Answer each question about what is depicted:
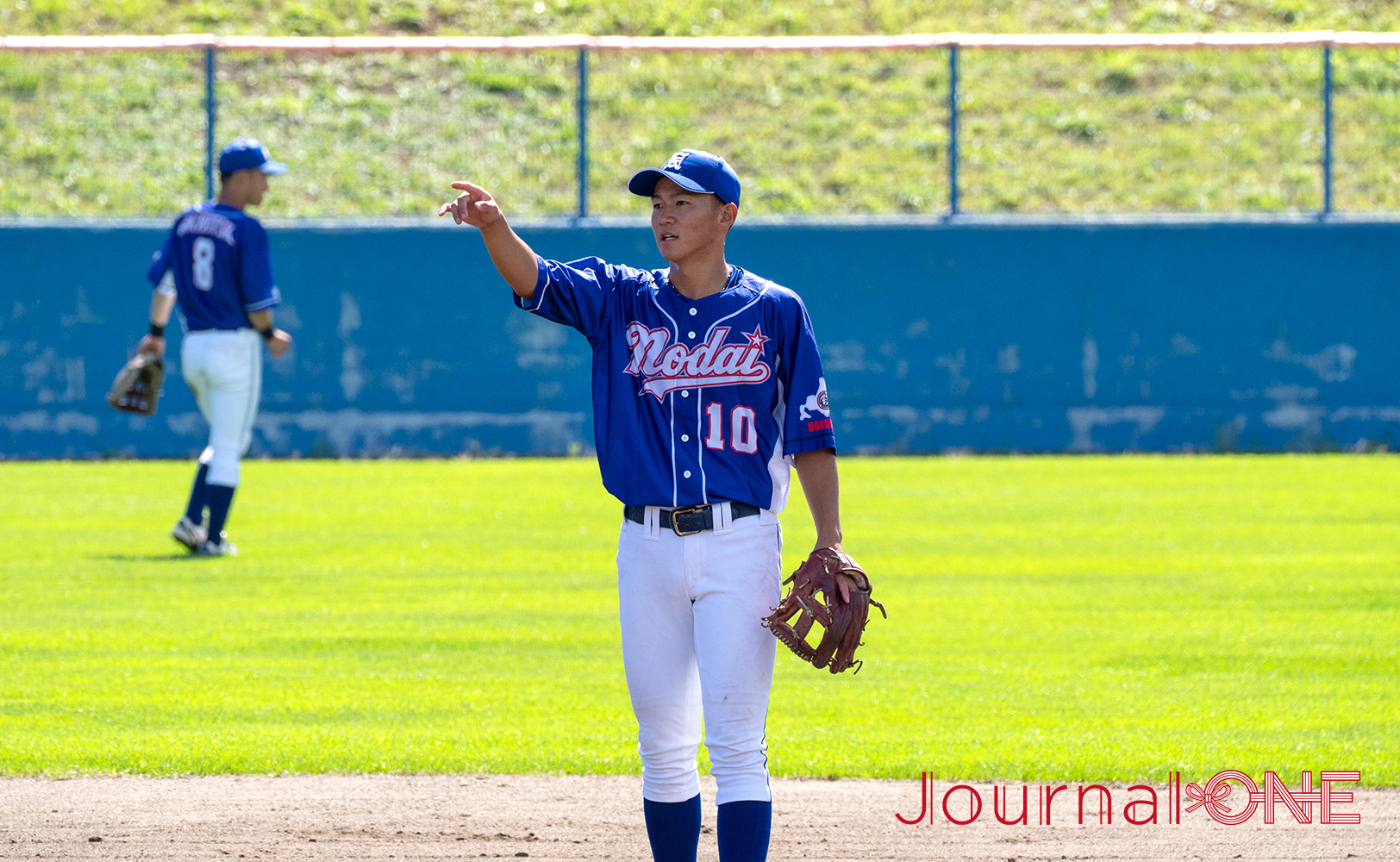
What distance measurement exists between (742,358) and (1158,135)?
16314mm

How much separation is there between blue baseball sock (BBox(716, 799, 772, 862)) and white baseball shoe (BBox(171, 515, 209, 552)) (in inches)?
252

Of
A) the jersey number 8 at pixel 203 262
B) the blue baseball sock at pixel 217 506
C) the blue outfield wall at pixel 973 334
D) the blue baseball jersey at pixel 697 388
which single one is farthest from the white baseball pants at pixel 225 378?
the blue baseball jersey at pixel 697 388

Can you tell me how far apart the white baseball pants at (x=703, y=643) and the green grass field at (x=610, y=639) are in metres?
1.61

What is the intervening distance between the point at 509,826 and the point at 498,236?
185cm

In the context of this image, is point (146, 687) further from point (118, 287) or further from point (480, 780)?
point (118, 287)

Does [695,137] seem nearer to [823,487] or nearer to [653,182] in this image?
[653,182]

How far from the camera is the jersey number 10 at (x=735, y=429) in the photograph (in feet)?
13.1

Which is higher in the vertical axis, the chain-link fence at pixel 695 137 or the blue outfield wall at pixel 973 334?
the chain-link fence at pixel 695 137

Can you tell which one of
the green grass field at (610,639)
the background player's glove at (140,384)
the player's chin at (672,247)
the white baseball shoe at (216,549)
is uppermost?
the player's chin at (672,247)

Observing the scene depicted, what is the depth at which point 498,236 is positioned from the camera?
3.96 m

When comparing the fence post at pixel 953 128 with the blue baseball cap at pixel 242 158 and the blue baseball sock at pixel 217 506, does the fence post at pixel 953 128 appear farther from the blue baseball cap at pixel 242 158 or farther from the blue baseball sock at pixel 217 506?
the blue baseball sock at pixel 217 506

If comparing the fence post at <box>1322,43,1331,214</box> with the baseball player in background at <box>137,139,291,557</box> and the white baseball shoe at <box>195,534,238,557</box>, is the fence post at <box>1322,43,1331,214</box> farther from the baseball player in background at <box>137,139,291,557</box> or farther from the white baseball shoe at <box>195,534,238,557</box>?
the white baseball shoe at <box>195,534,238,557</box>

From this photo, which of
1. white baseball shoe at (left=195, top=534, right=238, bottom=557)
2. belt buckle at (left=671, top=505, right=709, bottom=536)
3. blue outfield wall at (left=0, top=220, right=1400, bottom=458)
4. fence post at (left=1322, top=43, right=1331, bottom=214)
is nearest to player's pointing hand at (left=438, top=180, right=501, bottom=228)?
belt buckle at (left=671, top=505, right=709, bottom=536)

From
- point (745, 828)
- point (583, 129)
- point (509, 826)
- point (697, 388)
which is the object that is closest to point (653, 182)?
point (697, 388)
